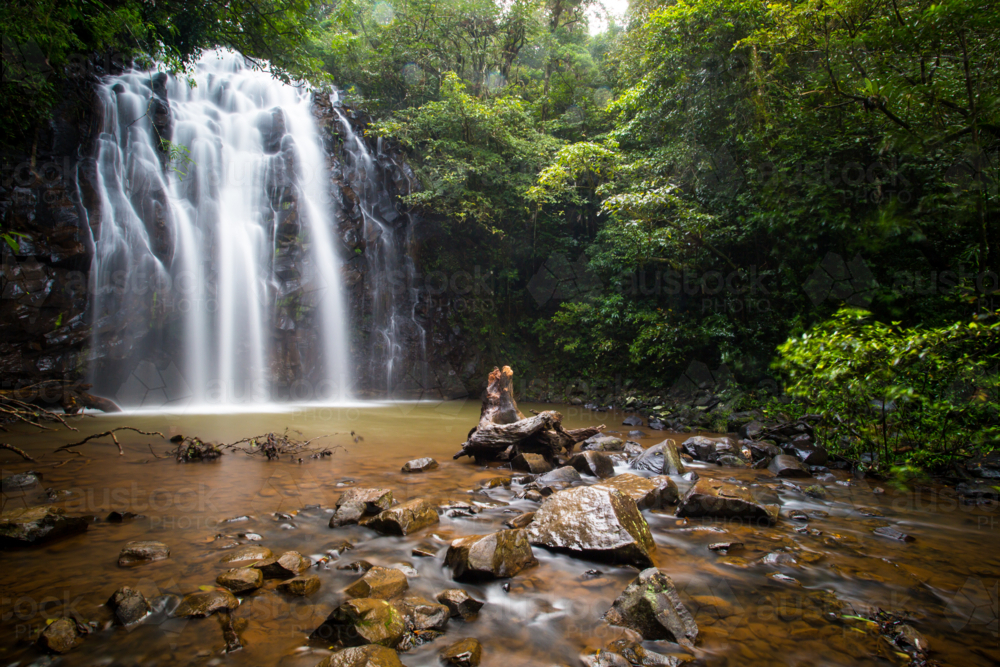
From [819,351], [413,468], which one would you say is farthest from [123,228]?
[819,351]

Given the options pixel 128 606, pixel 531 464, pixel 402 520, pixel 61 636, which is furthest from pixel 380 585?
pixel 531 464

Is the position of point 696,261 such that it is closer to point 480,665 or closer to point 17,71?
point 480,665

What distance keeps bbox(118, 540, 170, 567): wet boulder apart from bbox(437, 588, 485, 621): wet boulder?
1.72 meters

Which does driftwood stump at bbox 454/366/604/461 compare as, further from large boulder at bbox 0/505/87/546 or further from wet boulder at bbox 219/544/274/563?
large boulder at bbox 0/505/87/546

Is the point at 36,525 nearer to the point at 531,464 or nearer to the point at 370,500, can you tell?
the point at 370,500

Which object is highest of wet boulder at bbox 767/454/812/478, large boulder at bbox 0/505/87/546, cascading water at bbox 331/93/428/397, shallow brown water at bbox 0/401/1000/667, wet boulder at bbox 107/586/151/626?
cascading water at bbox 331/93/428/397

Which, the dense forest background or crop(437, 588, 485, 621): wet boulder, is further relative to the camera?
the dense forest background

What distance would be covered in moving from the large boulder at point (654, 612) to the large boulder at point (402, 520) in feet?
5.07

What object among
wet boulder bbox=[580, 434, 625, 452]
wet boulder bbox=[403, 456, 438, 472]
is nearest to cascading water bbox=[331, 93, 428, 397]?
wet boulder bbox=[580, 434, 625, 452]

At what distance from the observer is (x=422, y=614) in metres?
2.13

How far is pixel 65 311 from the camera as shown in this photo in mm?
8945

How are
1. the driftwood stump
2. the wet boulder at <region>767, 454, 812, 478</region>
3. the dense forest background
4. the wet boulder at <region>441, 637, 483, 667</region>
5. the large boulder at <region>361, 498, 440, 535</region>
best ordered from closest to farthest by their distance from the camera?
1. the wet boulder at <region>441, 637, 483, 667</region>
2. the large boulder at <region>361, 498, 440, 535</region>
3. the dense forest background
4. the wet boulder at <region>767, 454, 812, 478</region>
5. the driftwood stump

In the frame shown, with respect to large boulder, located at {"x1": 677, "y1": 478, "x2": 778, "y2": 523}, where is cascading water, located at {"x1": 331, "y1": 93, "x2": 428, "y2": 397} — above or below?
above

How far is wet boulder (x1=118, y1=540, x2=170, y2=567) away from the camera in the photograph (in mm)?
2543
